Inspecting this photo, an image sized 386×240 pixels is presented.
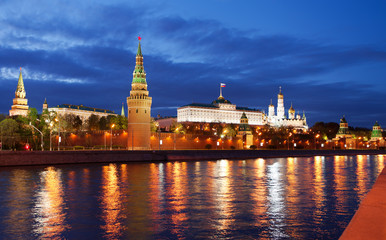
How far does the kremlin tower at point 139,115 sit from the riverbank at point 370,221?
6807cm

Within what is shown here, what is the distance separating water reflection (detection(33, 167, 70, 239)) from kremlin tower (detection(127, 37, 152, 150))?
166 feet

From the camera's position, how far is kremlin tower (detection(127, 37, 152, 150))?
78.8 m

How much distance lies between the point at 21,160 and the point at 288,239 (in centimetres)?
4041

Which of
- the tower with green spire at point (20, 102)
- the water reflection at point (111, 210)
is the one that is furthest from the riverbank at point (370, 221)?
the tower with green spire at point (20, 102)

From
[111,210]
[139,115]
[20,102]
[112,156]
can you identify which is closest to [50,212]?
[111,210]

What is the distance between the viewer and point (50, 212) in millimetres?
18016

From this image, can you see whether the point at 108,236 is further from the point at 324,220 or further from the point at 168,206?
the point at 324,220

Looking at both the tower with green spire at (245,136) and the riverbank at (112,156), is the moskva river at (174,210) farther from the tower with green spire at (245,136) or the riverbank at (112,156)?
the tower with green spire at (245,136)

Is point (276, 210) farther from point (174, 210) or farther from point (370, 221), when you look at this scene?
point (370, 221)

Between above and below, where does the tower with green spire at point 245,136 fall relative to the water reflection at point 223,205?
above

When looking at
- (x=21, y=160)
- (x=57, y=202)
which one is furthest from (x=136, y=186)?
(x=21, y=160)

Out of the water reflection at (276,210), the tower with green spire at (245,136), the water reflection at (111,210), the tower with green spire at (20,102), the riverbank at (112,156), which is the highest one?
the tower with green spire at (20,102)

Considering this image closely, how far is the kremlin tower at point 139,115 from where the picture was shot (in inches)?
3103

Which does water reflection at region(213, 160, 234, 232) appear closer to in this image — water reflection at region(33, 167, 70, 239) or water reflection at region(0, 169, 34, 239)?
water reflection at region(33, 167, 70, 239)
